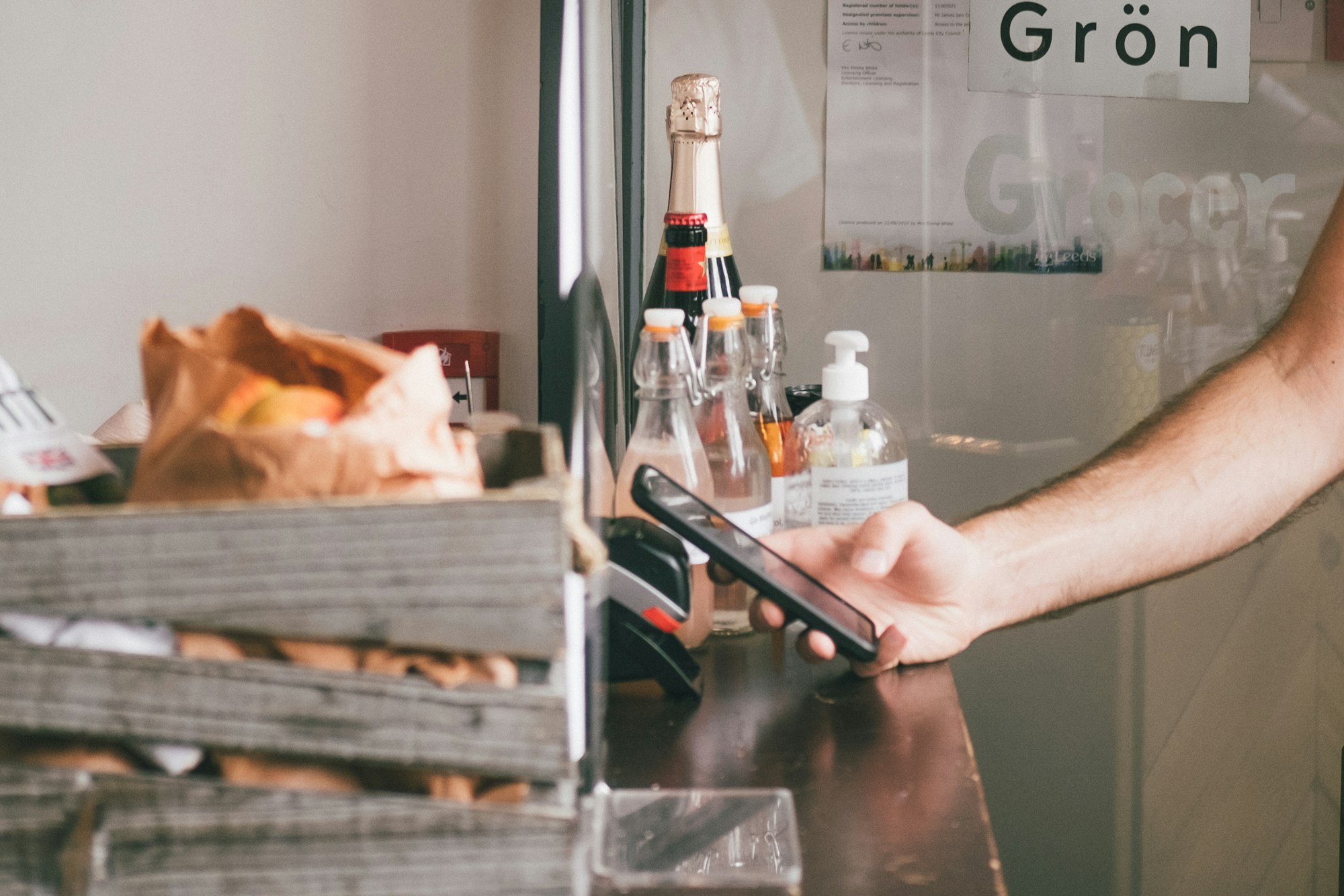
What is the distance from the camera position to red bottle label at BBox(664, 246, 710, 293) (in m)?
0.89

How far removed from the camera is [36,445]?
35 centimetres

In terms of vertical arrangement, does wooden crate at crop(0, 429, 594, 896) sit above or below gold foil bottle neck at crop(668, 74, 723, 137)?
below

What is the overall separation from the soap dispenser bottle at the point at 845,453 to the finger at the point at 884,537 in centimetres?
4

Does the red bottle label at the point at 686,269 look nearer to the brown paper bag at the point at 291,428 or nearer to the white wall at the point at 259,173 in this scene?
the white wall at the point at 259,173

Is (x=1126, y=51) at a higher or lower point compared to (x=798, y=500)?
higher

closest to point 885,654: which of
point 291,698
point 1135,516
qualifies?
Answer: point 1135,516

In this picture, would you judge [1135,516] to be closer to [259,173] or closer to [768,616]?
[768,616]

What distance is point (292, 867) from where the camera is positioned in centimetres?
30

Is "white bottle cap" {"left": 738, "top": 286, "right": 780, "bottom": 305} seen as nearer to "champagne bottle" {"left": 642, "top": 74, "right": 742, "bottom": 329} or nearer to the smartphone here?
"champagne bottle" {"left": 642, "top": 74, "right": 742, "bottom": 329}

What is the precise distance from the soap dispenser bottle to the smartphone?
105 millimetres

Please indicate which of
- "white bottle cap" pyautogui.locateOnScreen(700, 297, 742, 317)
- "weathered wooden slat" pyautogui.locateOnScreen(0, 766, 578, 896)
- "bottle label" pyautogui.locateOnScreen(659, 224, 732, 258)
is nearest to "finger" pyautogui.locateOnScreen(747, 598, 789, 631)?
"white bottle cap" pyautogui.locateOnScreen(700, 297, 742, 317)

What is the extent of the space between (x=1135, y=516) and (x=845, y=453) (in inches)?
13.8

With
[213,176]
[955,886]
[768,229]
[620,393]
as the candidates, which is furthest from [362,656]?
[768,229]

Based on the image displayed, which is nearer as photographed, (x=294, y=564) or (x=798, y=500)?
(x=294, y=564)
